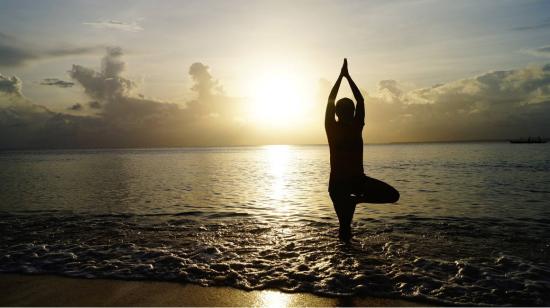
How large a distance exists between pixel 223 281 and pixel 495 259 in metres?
6.34

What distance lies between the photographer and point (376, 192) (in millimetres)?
8812

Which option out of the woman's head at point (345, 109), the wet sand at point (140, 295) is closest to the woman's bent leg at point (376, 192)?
the woman's head at point (345, 109)

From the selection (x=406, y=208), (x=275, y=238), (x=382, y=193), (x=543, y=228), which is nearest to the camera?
(x=382, y=193)

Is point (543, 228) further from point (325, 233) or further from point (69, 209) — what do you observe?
point (69, 209)

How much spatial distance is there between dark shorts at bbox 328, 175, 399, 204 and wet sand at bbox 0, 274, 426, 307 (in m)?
3.12

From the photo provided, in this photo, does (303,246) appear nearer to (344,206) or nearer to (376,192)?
(344,206)

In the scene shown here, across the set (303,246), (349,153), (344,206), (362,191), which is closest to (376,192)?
(362,191)

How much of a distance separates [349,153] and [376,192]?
3.83ft

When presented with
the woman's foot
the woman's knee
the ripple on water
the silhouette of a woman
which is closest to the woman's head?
the silhouette of a woman

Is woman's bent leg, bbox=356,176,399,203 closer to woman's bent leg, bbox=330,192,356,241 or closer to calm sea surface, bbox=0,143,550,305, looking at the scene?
woman's bent leg, bbox=330,192,356,241

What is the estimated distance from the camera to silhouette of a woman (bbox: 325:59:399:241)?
28.8ft

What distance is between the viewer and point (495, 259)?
834 centimetres

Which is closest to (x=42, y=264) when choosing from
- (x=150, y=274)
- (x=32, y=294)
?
(x=32, y=294)

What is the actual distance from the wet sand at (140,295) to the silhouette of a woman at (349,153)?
3199mm
